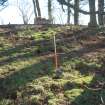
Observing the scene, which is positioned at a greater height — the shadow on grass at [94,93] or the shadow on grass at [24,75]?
the shadow on grass at [24,75]

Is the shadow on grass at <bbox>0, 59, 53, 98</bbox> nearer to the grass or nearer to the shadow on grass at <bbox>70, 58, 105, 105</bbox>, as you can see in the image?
the grass

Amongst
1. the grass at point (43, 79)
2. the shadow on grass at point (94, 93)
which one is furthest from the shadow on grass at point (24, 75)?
the shadow on grass at point (94, 93)

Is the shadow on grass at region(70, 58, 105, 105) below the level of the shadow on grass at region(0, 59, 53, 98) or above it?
below

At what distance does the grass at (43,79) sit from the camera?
26.6ft

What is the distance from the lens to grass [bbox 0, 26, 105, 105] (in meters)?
8.11

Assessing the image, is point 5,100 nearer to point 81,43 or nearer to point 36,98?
point 36,98

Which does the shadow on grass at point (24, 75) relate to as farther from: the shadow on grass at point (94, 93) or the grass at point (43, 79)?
the shadow on grass at point (94, 93)

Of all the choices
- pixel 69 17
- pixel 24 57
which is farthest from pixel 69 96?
pixel 69 17

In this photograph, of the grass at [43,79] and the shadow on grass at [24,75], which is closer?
the grass at [43,79]

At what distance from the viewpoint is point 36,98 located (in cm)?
803

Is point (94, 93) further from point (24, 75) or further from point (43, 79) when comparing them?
point (24, 75)

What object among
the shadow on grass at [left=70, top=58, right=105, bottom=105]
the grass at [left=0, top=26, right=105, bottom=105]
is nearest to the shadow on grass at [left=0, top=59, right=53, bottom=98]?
the grass at [left=0, top=26, right=105, bottom=105]

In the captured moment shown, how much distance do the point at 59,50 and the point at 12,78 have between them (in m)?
2.56

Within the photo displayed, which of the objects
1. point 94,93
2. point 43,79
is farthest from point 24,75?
point 94,93
